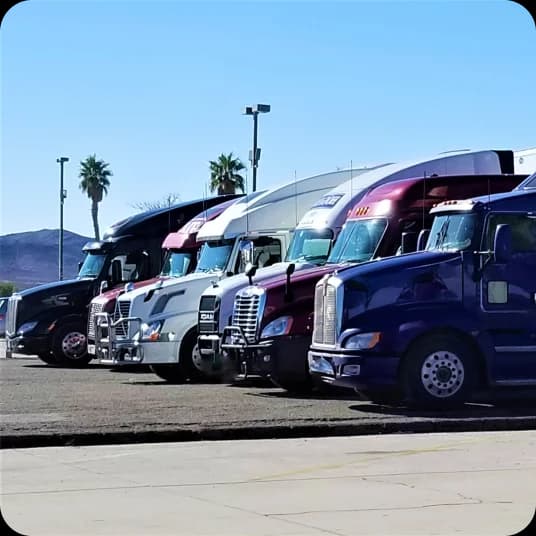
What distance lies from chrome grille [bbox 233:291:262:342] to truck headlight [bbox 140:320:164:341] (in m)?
2.78

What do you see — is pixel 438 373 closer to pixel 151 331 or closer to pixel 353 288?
pixel 353 288

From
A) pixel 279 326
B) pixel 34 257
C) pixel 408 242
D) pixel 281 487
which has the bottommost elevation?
pixel 281 487

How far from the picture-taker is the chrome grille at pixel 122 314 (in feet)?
70.1

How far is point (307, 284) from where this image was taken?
17.4 m

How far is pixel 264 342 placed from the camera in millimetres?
17219

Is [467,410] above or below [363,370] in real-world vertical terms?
below

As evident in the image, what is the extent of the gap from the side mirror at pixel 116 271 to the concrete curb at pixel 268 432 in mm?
12123

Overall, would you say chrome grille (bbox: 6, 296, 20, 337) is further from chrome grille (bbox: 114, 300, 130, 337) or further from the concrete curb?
the concrete curb

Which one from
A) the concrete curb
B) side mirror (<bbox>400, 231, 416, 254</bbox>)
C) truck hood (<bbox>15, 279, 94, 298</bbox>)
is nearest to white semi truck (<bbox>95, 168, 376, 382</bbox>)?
side mirror (<bbox>400, 231, 416, 254</bbox>)

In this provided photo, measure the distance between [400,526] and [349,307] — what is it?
7.24 metres

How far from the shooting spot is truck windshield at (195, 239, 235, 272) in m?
Answer: 21.1

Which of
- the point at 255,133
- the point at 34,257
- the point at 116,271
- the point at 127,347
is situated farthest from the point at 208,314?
the point at 34,257

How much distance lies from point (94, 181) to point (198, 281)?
58.1m

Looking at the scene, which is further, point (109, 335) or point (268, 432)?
point (109, 335)
